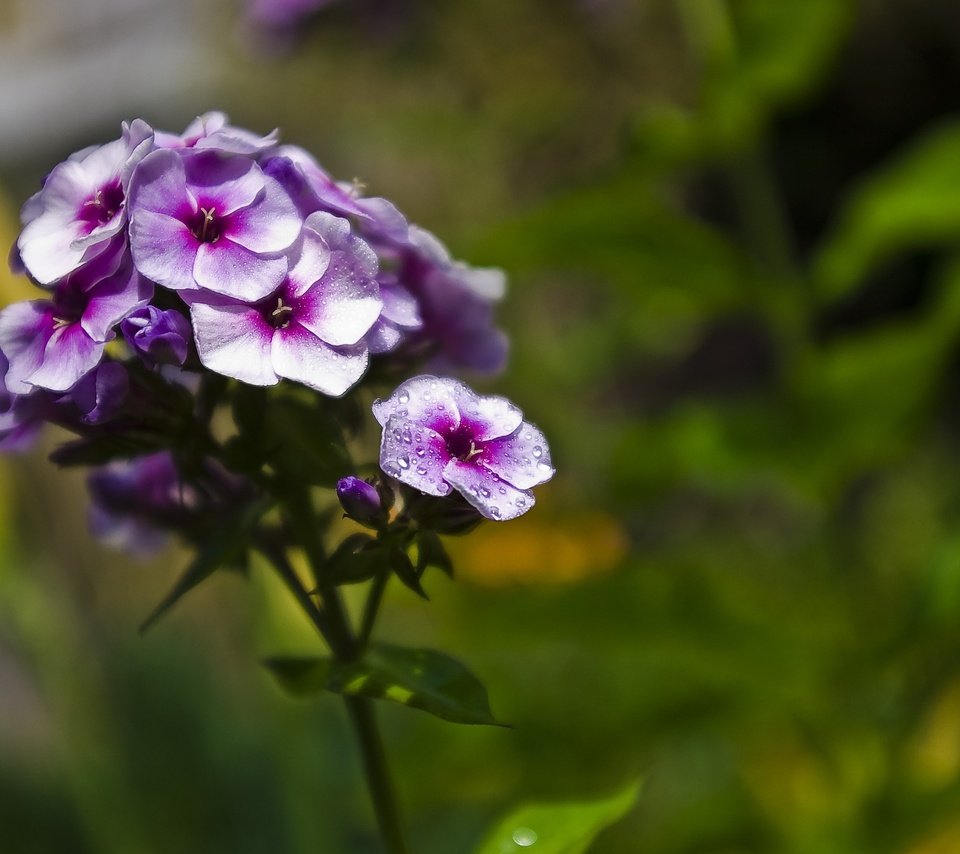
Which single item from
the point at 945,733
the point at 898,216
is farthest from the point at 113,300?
the point at 945,733

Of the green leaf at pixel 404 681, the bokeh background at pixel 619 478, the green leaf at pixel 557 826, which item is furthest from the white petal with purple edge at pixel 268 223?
the bokeh background at pixel 619 478

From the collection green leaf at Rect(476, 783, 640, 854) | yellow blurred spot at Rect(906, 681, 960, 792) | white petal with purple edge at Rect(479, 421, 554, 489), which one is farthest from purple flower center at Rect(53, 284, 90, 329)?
yellow blurred spot at Rect(906, 681, 960, 792)

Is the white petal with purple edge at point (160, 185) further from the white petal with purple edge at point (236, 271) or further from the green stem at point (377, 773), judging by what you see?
the green stem at point (377, 773)

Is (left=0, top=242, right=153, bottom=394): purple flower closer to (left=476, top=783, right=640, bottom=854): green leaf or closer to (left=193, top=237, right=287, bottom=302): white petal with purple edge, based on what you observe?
(left=193, top=237, right=287, bottom=302): white petal with purple edge

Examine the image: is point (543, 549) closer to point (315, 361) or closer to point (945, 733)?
point (945, 733)

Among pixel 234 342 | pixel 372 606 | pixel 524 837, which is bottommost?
pixel 524 837

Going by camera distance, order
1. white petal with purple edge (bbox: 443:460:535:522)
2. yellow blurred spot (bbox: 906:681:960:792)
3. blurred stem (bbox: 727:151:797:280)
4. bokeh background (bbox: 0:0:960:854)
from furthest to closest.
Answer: yellow blurred spot (bbox: 906:681:960:792) < blurred stem (bbox: 727:151:797:280) < bokeh background (bbox: 0:0:960:854) < white petal with purple edge (bbox: 443:460:535:522)
